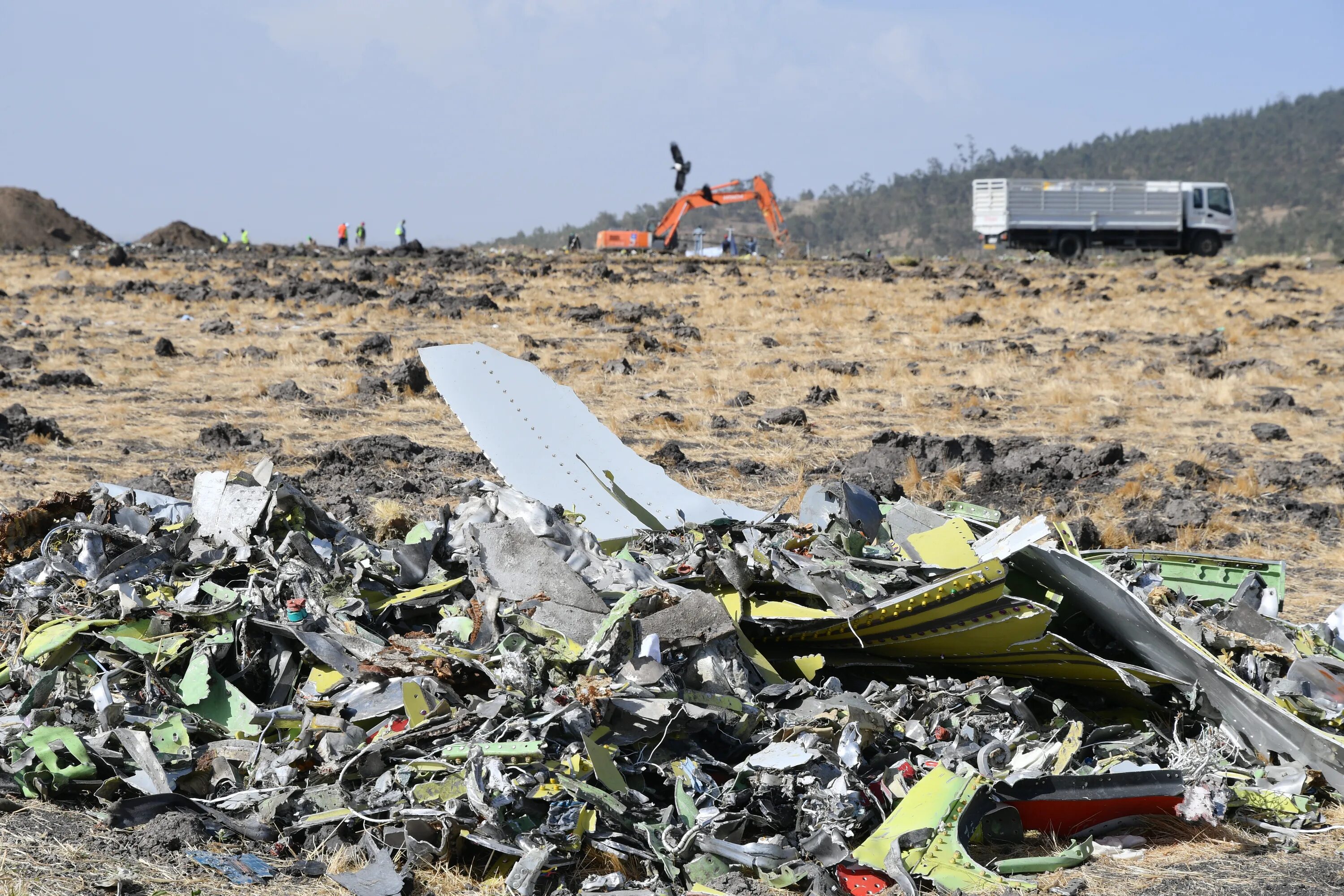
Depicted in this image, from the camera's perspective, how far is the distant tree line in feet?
245

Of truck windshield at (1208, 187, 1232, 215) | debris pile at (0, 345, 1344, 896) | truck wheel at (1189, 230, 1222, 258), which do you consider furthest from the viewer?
truck wheel at (1189, 230, 1222, 258)

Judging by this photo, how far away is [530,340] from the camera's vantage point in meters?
15.4

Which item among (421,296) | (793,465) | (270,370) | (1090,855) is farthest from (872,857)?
(421,296)

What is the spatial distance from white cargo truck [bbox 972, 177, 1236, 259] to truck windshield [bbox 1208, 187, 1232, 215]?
2 cm

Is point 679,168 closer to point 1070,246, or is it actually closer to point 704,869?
point 1070,246

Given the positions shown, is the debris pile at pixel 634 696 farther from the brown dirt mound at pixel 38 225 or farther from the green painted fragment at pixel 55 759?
the brown dirt mound at pixel 38 225

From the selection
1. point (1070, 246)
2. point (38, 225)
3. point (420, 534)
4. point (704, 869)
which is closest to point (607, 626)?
point (704, 869)

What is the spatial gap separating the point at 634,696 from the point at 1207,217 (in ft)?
121

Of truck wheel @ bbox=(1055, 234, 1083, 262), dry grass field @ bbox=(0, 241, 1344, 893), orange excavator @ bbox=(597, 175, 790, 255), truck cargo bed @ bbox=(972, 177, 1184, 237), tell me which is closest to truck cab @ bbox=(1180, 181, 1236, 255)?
truck cargo bed @ bbox=(972, 177, 1184, 237)

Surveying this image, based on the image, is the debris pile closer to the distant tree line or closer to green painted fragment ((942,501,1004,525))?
green painted fragment ((942,501,1004,525))

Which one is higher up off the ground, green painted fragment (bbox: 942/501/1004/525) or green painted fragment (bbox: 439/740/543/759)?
green painted fragment (bbox: 942/501/1004/525)

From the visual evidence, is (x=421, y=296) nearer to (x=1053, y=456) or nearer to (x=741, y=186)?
(x=1053, y=456)

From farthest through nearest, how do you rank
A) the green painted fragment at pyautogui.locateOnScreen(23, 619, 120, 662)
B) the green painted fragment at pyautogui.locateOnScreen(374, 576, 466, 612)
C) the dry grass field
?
the dry grass field → the green painted fragment at pyautogui.locateOnScreen(374, 576, 466, 612) → the green painted fragment at pyautogui.locateOnScreen(23, 619, 120, 662)

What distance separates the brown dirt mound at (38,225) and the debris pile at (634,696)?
35.8 meters
